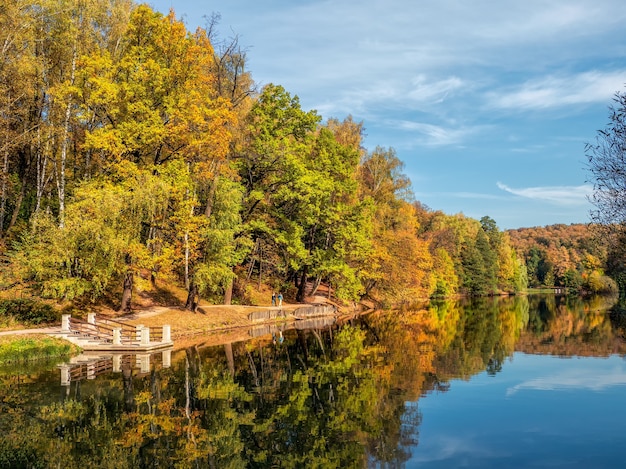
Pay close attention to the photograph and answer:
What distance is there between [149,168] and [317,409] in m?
21.6

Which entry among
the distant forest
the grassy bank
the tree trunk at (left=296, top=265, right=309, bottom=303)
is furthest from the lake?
the tree trunk at (left=296, top=265, right=309, bottom=303)

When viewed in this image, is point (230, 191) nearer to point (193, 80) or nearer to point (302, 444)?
point (193, 80)

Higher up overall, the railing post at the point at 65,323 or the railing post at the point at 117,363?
the railing post at the point at 65,323

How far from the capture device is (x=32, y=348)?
914 inches

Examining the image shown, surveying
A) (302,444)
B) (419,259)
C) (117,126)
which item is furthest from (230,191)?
(419,259)

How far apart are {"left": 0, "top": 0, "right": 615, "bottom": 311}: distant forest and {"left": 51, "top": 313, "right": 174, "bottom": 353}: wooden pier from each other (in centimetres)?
193

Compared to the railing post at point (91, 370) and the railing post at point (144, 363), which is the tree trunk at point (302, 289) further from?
the railing post at point (91, 370)

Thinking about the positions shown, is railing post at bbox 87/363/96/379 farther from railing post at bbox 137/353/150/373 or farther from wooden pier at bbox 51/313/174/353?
wooden pier at bbox 51/313/174/353

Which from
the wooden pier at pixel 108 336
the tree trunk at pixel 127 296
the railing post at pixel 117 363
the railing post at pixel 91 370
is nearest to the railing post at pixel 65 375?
the railing post at pixel 91 370

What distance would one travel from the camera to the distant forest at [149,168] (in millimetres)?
28688

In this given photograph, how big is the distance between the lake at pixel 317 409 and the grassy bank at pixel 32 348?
1273 mm

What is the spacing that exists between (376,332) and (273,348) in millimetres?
11377

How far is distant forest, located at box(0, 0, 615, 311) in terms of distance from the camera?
28.7m

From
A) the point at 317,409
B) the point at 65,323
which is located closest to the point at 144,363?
the point at 65,323
